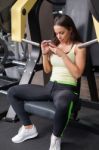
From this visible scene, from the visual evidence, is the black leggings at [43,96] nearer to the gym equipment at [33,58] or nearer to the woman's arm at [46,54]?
the woman's arm at [46,54]

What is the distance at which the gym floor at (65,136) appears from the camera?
2.11 meters

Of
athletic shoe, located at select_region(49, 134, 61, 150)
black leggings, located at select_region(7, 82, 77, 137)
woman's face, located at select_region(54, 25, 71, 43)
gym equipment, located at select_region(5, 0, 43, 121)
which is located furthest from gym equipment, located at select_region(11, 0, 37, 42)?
athletic shoe, located at select_region(49, 134, 61, 150)

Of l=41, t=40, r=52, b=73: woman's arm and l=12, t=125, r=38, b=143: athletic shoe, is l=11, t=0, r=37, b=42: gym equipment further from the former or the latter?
l=12, t=125, r=38, b=143: athletic shoe

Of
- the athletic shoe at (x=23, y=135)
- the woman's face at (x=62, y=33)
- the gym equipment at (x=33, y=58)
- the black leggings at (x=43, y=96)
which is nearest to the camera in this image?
the black leggings at (x=43, y=96)

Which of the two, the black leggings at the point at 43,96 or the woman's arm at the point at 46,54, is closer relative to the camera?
the black leggings at the point at 43,96

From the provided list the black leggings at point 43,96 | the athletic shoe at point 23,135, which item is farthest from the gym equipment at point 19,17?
the athletic shoe at point 23,135

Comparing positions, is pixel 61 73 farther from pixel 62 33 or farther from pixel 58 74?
pixel 62 33

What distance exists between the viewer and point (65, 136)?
7.54 feet

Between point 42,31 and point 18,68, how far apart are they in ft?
3.83

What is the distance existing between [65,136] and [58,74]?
55 cm

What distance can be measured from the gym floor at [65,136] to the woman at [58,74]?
0.08m

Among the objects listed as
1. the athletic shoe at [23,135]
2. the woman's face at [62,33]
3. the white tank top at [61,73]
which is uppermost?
the woman's face at [62,33]

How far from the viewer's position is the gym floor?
82.9 inches

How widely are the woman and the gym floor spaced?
0.08 meters
